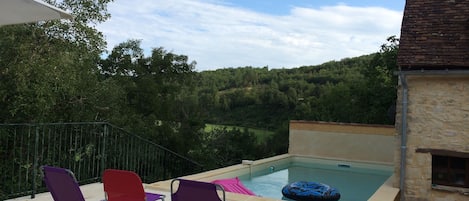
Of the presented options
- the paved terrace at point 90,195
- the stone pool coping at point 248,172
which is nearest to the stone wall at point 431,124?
the stone pool coping at point 248,172

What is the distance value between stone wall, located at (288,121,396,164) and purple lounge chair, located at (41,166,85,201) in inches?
522

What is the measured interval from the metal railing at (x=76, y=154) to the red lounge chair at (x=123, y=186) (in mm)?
2311

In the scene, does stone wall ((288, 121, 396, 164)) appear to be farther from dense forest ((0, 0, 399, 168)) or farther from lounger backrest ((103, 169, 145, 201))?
lounger backrest ((103, 169, 145, 201))

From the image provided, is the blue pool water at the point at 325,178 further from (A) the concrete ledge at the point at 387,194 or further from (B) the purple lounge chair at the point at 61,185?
(B) the purple lounge chair at the point at 61,185

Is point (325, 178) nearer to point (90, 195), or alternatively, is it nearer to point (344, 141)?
point (344, 141)

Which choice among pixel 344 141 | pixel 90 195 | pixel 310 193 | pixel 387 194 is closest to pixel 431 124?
pixel 387 194

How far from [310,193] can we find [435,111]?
3338mm

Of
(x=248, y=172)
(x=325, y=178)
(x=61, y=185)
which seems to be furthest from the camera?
(x=325, y=178)

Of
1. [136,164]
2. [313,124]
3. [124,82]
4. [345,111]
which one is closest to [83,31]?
[136,164]

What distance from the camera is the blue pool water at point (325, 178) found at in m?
11.7

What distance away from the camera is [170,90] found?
17438 millimetres

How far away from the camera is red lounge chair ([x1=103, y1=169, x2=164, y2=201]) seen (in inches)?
180

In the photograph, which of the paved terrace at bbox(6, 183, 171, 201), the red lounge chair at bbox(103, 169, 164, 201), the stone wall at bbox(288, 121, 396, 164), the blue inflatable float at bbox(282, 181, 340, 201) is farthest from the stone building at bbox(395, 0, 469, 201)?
the stone wall at bbox(288, 121, 396, 164)

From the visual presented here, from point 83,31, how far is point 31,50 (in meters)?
1.17
